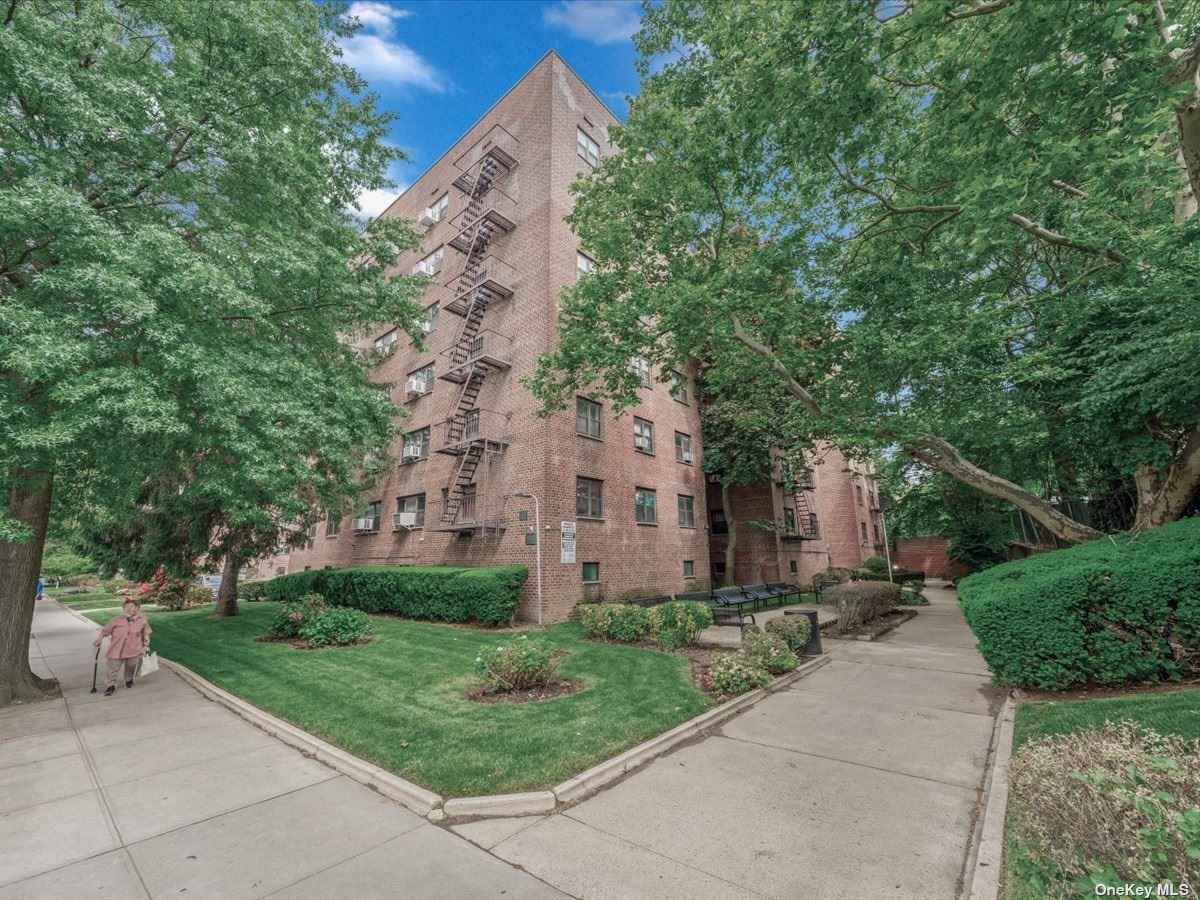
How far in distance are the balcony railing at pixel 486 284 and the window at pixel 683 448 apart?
32.3ft

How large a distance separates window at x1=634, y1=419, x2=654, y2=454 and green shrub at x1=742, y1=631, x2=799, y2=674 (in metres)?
11.6

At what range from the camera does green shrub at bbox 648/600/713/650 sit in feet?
37.3

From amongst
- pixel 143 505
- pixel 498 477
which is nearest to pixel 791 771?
pixel 498 477

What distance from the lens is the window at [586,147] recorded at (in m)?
20.9

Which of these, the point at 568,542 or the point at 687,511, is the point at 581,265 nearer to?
the point at 568,542

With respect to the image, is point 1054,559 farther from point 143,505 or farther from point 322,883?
point 143,505

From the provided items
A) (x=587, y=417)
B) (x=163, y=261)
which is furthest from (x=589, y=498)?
(x=163, y=261)

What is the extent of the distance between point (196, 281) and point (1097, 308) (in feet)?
47.2

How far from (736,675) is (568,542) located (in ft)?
28.7

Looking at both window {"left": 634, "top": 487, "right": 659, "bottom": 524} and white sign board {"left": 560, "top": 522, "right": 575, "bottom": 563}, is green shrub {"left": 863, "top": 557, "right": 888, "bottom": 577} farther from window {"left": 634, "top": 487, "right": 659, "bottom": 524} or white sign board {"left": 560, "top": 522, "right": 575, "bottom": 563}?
white sign board {"left": 560, "top": 522, "right": 575, "bottom": 563}

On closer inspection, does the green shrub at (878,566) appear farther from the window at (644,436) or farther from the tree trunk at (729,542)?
the window at (644,436)

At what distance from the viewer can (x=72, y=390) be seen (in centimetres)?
610

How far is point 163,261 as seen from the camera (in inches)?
270

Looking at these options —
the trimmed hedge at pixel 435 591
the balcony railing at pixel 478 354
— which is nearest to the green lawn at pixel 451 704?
the trimmed hedge at pixel 435 591
